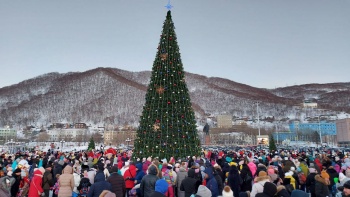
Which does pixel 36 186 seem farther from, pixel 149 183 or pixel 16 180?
pixel 149 183

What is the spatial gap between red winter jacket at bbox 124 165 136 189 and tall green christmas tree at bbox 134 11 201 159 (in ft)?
21.9

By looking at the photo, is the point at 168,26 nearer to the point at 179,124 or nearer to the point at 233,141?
the point at 179,124

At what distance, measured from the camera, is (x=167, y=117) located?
16406 mm

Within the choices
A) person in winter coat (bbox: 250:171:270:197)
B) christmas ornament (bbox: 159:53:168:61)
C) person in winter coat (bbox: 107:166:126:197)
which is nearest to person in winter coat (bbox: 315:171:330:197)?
person in winter coat (bbox: 250:171:270:197)

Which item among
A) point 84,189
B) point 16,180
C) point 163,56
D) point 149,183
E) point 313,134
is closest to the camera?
point 149,183

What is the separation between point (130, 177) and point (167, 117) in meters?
7.12

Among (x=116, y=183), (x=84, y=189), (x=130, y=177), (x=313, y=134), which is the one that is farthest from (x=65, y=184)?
(x=313, y=134)

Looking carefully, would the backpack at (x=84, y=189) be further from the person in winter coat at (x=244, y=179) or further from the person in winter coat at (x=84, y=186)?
the person in winter coat at (x=244, y=179)

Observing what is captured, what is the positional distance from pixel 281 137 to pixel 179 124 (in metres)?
122

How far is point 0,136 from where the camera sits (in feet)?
481

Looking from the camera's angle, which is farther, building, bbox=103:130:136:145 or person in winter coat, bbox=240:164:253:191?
building, bbox=103:130:136:145

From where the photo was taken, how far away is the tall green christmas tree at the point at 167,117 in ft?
53.6

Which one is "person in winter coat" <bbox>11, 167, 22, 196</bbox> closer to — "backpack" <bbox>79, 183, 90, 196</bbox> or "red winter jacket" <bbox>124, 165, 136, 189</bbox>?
"backpack" <bbox>79, 183, 90, 196</bbox>

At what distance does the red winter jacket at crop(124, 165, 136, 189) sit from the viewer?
9523 millimetres
